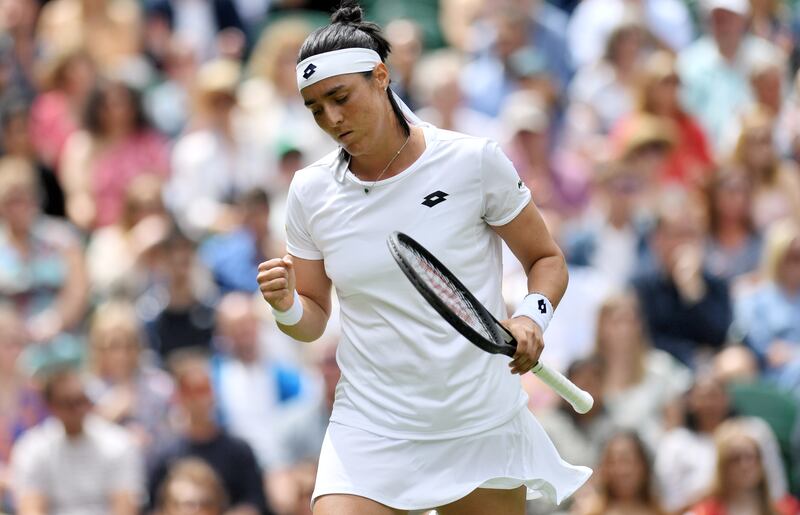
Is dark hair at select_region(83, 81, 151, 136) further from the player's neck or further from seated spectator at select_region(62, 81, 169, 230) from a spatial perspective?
the player's neck

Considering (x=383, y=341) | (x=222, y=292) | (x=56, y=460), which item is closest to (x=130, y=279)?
(x=222, y=292)

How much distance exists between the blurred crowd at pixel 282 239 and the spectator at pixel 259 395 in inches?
0.5

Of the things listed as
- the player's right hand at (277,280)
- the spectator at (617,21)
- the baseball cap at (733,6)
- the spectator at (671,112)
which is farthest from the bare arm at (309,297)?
the spectator at (617,21)

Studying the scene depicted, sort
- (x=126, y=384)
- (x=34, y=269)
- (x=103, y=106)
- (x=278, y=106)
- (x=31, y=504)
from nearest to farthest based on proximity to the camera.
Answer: (x=31, y=504) → (x=126, y=384) → (x=34, y=269) → (x=103, y=106) → (x=278, y=106)

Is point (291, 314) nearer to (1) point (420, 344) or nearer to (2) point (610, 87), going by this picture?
(1) point (420, 344)

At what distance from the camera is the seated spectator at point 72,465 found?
27.5ft

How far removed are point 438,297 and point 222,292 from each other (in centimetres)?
550

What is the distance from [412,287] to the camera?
4918 mm

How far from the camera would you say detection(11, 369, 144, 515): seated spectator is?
27.5 feet

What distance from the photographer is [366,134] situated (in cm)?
494

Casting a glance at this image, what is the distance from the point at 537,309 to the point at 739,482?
12.1ft

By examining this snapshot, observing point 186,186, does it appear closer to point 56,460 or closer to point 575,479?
point 56,460

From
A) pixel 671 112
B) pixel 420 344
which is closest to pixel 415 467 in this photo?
pixel 420 344

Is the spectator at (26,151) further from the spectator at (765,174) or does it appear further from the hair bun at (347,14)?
the hair bun at (347,14)
